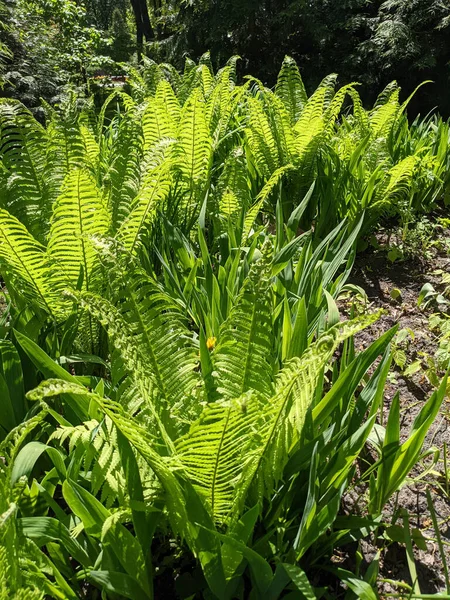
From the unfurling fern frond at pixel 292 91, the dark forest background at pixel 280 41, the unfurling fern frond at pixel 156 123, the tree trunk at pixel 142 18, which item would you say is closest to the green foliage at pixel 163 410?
the unfurling fern frond at pixel 156 123

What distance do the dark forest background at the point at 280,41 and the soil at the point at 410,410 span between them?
14.7 ft

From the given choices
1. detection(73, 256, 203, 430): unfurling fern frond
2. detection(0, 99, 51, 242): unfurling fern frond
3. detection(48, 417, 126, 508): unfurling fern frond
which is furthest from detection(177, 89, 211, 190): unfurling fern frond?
detection(48, 417, 126, 508): unfurling fern frond

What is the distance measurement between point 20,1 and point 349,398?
7.45m

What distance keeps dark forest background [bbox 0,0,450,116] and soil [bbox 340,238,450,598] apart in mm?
4470

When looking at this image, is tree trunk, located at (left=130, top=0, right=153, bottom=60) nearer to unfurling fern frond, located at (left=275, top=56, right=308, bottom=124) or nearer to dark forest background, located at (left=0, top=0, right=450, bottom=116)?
dark forest background, located at (left=0, top=0, right=450, bottom=116)

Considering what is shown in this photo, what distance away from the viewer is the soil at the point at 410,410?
3.44ft

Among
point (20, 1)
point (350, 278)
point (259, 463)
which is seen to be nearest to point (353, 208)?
point (350, 278)

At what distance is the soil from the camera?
1.05 m

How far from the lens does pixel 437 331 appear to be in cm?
186

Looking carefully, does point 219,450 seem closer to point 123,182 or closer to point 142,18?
point 123,182

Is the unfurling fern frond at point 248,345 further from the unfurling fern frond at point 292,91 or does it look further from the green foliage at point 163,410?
the unfurling fern frond at point 292,91

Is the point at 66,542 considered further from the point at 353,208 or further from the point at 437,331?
the point at 353,208

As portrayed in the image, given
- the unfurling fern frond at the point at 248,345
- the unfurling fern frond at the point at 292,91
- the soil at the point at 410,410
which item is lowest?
the soil at the point at 410,410

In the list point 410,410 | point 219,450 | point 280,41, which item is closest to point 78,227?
point 219,450
